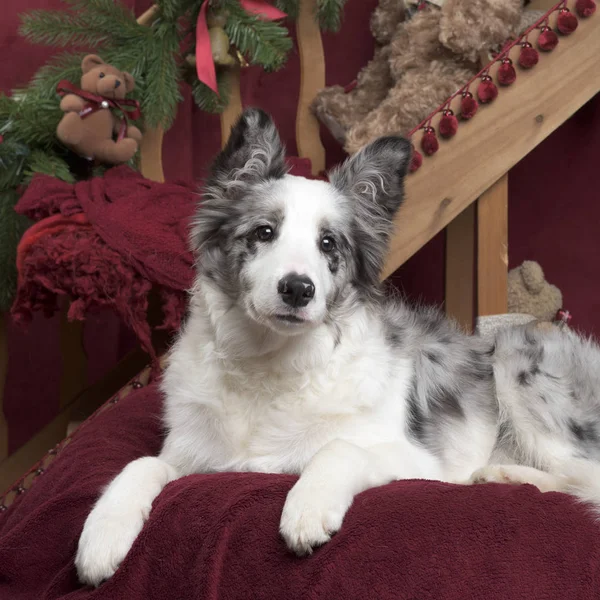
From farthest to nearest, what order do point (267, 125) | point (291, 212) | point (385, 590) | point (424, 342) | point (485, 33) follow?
point (485, 33) < point (424, 342) < point (267, 125) < point (291, 212) < point (385, 590)

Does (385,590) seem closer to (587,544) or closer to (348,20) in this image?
(587,544)

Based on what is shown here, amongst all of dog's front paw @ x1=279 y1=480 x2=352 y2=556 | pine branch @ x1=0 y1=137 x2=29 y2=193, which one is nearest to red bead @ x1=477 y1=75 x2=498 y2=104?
pine branch @ x1=0 y1=137 x2=29 y2=193

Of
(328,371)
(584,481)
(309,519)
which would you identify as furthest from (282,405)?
(584,481)

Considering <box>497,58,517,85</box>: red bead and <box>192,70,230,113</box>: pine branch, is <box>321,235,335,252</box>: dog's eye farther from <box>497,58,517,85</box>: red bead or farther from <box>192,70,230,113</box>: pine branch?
<box>192,70,230,113</box>: pine branch

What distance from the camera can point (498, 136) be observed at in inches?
120

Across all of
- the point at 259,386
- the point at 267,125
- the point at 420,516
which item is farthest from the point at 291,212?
the point at 420,516

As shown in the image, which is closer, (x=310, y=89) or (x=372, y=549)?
(x=372, y=549)

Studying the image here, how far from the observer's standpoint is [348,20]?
395 centimetres

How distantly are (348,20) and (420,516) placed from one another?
3.12 m

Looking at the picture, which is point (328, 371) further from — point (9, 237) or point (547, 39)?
point (547, 39)

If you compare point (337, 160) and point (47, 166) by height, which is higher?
point (337, 160)

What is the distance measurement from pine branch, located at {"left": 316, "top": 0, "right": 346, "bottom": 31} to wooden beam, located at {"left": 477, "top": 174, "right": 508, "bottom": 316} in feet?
3.38

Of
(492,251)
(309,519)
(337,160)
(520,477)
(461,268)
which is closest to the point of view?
(309,519)

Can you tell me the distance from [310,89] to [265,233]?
1.87 m
